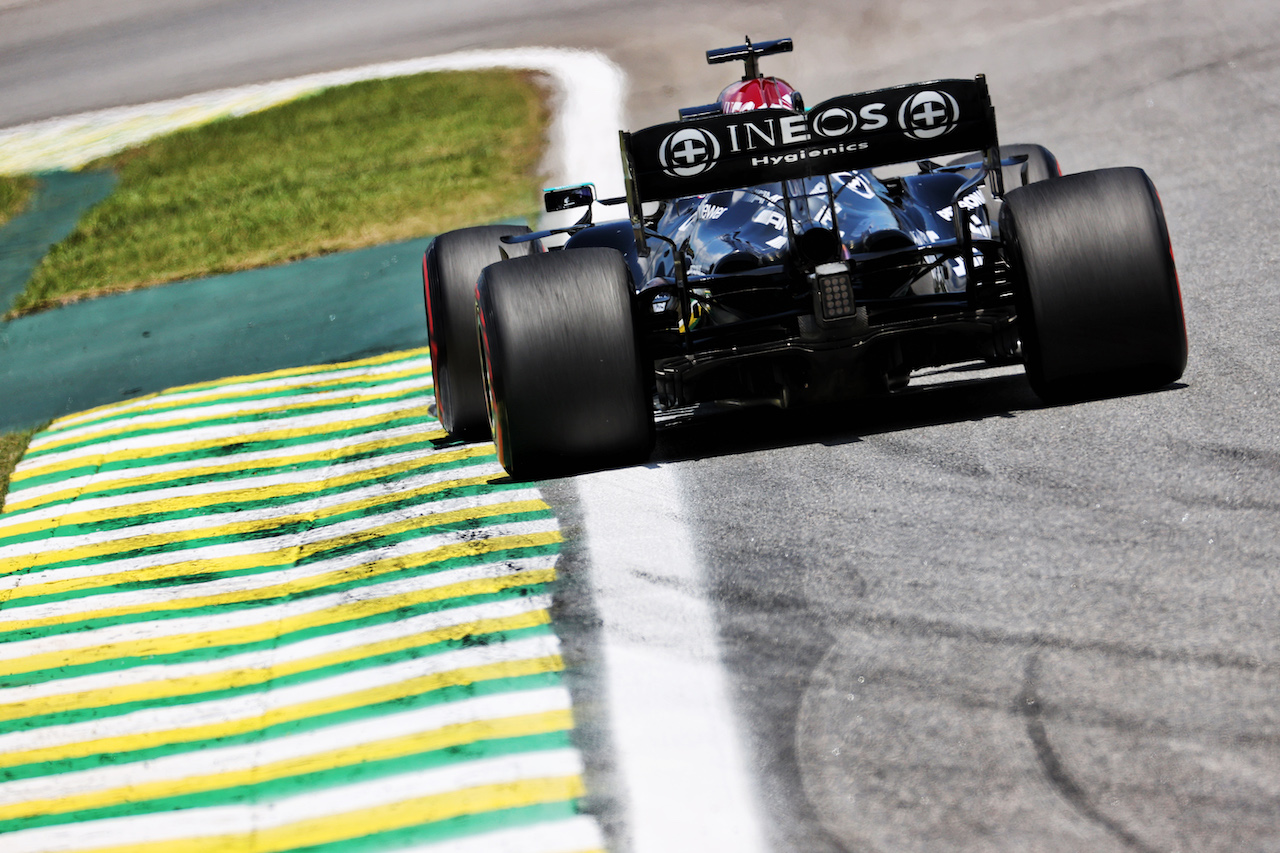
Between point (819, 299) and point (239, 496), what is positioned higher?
point (239, 496)

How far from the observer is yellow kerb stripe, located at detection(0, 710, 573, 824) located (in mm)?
4758

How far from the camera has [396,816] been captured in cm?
442

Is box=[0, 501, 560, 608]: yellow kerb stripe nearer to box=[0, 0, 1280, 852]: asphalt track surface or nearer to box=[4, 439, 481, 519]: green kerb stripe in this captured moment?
box=[0, 0, 1280, 852]: asphalt track surface

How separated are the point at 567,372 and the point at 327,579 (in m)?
1.52

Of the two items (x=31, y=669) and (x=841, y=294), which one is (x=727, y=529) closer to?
(x=841, y=294)

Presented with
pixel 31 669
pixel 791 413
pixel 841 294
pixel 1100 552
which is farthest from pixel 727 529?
pixel 31 669

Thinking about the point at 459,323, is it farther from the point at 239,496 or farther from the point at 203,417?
the point at 203,417

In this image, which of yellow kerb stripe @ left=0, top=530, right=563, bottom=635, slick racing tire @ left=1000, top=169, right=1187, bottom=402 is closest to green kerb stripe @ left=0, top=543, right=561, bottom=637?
yellow kerb stripe @ left=0, top=530, right=563, bottom=635

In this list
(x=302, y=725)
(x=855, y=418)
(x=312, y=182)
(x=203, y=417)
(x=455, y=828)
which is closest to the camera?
(x=455, y=828)

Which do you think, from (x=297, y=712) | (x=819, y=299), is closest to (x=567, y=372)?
(x=819, y=299)

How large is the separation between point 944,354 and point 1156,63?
12092 millimetres

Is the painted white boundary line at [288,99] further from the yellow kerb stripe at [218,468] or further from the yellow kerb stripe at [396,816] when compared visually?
the yellow kerb stripe at [396,816]

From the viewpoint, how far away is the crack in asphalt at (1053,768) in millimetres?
3639

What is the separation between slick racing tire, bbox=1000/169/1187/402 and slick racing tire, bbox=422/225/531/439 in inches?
123
